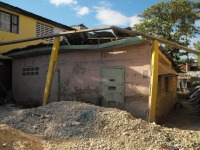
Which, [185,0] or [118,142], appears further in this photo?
[185,0]

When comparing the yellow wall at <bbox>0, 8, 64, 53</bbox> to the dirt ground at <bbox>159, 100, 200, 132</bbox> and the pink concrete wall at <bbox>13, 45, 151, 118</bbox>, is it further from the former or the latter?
the dirt ground at <bbox>159, 100, 200, 132</bbox>

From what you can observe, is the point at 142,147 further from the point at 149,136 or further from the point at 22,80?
the point at 22,80

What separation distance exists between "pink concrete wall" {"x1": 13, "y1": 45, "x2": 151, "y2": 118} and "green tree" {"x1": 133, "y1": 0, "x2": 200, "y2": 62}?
13.8 metres

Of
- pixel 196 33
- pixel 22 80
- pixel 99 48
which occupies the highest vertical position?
pixel 196 33

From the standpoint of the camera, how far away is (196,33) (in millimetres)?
24812

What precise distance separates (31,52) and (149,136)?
7.96m

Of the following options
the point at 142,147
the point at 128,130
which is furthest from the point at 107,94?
the point at 142,147

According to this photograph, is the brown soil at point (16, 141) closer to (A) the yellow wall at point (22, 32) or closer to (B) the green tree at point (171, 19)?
(A) the yellow wall at point (22, 32)

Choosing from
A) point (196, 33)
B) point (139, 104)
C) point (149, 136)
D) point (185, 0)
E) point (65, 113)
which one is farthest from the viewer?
point (196, 33)

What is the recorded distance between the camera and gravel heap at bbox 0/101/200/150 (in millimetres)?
6082

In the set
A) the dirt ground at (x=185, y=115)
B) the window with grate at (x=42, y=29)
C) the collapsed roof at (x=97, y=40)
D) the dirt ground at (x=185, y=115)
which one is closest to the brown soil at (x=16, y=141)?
the collapsed roof at (x=97, y=40)

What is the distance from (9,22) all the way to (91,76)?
779cm

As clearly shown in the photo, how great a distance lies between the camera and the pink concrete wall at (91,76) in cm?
941

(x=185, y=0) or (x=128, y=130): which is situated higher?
(x=185, y=0)
